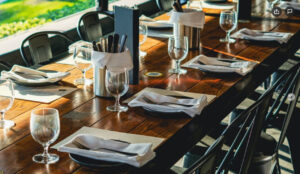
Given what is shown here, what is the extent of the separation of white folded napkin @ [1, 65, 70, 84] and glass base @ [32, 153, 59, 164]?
84cm

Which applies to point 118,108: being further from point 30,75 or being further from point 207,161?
point 207,161

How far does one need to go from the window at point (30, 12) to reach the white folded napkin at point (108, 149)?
3.64m

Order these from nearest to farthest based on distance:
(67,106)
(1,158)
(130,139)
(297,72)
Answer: (1,158) < (130,139) < (67,106) < (297,72)

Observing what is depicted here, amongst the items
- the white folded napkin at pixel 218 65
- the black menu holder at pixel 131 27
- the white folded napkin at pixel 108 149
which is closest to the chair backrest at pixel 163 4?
the white folded napkin at pixel 218 65

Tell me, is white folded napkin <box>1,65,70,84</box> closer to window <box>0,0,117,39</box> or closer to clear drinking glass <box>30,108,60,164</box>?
clear drinking glass <box>30,108,60,164</box>

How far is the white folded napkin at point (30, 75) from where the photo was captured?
2588mm

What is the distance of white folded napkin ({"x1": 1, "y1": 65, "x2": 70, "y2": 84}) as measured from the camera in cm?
259

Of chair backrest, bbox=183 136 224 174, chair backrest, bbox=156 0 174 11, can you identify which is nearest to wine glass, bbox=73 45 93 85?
chair backrest, bbox=183 136 224 174

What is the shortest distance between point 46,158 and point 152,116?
2.00 feet

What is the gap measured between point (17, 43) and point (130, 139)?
3487 mm

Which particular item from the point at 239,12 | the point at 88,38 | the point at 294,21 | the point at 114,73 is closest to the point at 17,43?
the point at 88,38

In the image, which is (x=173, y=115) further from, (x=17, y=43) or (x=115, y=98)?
(x=17, y=43)

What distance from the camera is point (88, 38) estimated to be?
430cm

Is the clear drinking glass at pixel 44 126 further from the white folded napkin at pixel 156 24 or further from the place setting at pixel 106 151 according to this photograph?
the white folded napkin at pixel 156 24
